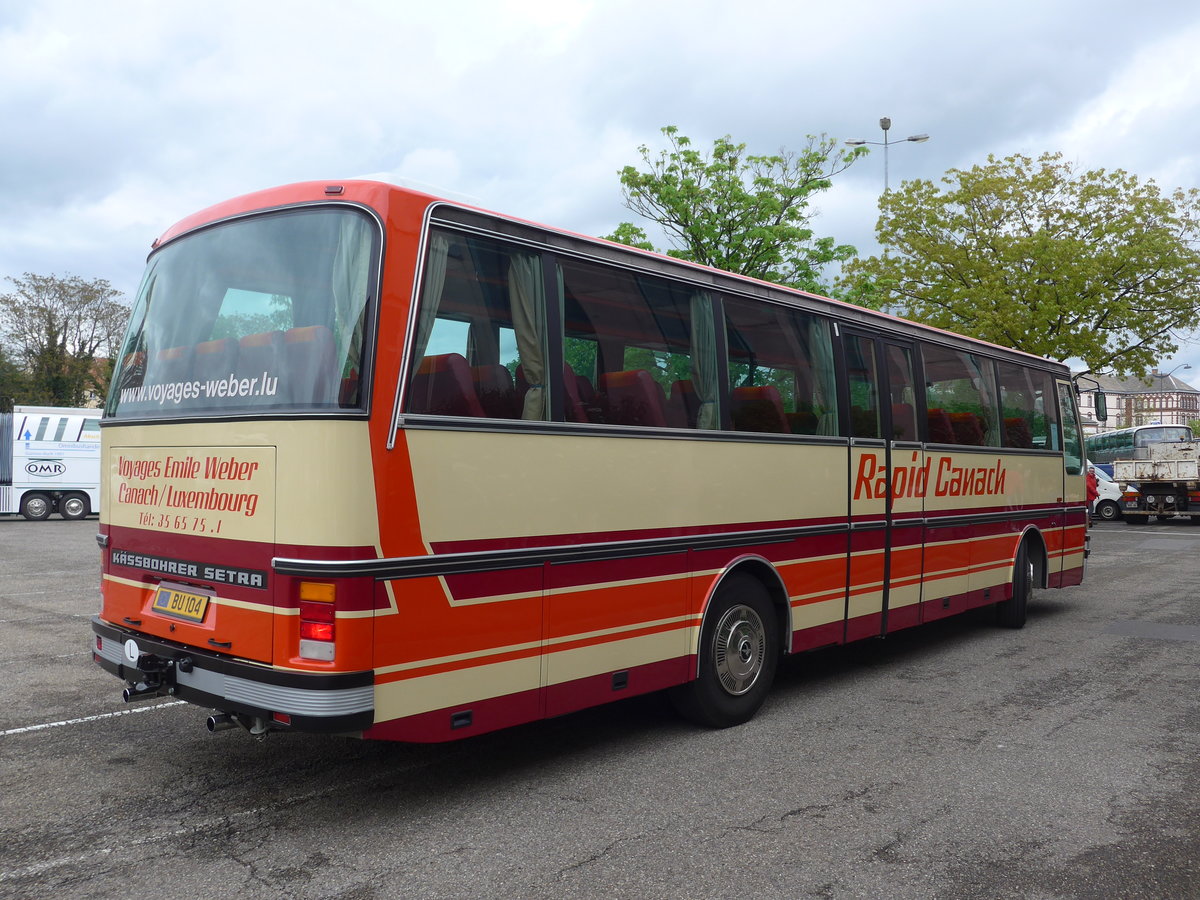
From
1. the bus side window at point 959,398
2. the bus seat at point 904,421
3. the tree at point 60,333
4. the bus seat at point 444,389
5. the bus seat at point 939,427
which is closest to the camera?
the bus seat at point 444,389

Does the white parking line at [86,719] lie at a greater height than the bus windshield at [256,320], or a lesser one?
lesser

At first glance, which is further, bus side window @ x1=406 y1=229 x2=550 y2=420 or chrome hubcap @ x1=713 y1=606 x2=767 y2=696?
chrome hubcap @ x1=713 y1=606 x2=767 y2=696

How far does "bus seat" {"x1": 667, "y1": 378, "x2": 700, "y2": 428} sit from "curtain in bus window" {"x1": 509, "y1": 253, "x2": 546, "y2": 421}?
Result: 106cm

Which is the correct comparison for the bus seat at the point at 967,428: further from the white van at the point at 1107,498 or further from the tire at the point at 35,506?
the tire at the point at 35,506

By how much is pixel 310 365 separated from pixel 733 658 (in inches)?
132

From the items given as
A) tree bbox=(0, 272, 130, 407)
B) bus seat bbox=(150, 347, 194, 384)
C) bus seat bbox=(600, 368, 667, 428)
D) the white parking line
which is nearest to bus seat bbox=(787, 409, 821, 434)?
bus seat bbox=(600, 368, 667, 428)

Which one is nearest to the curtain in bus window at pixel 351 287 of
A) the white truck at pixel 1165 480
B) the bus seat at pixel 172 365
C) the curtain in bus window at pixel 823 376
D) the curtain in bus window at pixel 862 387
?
the bus seat at pixel 172 365

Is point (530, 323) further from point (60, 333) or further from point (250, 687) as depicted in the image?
point (60, 333)

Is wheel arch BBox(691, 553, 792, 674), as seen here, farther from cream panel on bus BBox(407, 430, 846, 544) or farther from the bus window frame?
the bus window frame

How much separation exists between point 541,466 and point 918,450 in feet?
14.7

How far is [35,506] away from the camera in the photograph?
2789 cm

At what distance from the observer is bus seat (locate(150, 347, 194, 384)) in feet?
16.4

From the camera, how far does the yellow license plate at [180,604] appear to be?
15.5ft

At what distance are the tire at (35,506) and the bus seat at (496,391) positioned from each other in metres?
27.6
